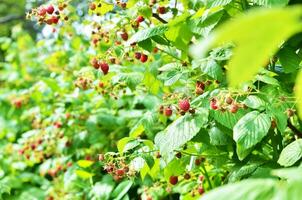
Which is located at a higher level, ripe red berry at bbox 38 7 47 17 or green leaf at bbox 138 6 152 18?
green leaf at bbox 138 6 152 18

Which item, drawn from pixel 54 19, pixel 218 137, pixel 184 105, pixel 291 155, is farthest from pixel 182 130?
pixel 54 19

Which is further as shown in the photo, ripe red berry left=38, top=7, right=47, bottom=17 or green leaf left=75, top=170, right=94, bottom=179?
green leaf left=75, top=170, right=94, bottom=179

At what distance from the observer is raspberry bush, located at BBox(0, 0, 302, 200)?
0.66 m

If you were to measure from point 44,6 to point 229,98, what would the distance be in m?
0.85

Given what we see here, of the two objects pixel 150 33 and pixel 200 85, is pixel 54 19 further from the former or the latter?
pixel 200 85

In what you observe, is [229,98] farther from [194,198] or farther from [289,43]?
[194,198]

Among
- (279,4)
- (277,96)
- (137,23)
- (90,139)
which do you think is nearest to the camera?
(279,4)

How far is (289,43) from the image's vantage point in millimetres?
1668

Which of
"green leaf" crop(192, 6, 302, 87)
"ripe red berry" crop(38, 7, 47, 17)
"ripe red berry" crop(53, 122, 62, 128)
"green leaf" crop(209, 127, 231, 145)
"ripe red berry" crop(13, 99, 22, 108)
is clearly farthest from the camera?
"ripe red berry" crop(13, 99, 22, 108)

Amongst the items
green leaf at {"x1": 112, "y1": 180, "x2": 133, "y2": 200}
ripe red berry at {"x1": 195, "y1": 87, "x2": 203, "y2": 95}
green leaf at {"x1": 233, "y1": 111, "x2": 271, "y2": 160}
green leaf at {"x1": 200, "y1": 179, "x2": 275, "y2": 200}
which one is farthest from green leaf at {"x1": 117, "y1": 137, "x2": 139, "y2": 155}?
green leaf at {"x1": 200, "y1": 179, "x2": 275, "y2": 200}

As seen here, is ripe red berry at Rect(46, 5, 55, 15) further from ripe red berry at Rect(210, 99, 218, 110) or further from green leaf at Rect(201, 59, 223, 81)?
ripe red berry at Rect(210, 99, 218, 110)

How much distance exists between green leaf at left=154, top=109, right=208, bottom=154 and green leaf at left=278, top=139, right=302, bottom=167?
0.23m

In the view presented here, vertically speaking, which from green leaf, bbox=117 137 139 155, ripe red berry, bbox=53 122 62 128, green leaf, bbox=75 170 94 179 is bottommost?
ripe red berry, bbox=53 122 62 128

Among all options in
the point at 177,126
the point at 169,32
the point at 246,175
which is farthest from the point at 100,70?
the point at 246,175
